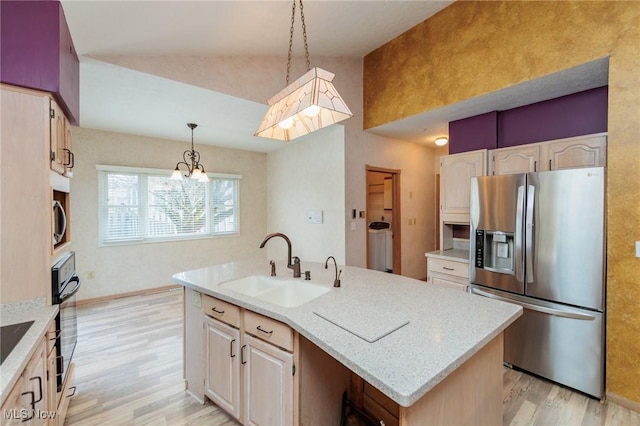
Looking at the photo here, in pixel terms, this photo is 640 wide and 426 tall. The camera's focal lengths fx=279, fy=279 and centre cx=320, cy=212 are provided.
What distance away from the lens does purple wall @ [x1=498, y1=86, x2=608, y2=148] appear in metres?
2.63

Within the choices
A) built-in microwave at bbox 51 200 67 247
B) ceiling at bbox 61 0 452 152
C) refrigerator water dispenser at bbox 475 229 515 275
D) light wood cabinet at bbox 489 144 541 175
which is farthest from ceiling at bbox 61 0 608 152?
refrigerator water dispenser at bbox 475 229 515 275

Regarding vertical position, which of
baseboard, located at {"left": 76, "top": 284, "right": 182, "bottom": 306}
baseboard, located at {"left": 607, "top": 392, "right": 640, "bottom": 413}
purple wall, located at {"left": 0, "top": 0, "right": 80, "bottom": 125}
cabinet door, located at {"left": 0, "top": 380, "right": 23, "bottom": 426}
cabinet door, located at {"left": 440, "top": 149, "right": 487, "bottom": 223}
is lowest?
baseboard, located at {"left": 607, "top": 392, "right": 640, "bottom": 413}

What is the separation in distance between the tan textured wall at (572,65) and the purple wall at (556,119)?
697 mm

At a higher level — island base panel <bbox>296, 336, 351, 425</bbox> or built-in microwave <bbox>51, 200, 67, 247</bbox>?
built-in microwave <bbox>51, 200, 67, 247</bbox>

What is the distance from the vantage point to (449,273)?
315cm

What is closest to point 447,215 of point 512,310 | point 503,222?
point 503,222

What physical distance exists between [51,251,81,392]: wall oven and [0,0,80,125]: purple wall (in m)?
1.05

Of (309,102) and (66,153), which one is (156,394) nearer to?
(66,153)

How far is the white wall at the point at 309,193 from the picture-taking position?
402cm

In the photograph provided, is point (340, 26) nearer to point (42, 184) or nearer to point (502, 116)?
point (502, 116)

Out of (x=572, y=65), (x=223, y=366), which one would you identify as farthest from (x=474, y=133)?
(x=223, y=366)

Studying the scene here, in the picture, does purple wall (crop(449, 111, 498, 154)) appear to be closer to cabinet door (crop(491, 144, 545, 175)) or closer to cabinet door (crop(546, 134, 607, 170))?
cabinet door (crop(491, 144, 545, 175))

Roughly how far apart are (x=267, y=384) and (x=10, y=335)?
1.21 m

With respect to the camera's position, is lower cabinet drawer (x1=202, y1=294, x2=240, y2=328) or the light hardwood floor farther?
the light hardwood floor
